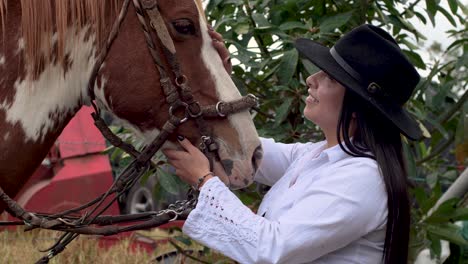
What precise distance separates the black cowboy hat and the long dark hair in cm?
4

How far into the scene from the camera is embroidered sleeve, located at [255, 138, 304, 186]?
234cm

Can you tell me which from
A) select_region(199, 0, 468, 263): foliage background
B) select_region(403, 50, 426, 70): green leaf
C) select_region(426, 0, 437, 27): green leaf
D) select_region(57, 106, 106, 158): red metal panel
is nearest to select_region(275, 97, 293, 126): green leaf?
select_region(199, 0, 468, 263): foliage background

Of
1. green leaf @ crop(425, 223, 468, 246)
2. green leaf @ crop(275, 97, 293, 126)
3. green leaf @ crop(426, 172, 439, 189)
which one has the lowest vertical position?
green leaf @ crop(426, 172, 439, 189)

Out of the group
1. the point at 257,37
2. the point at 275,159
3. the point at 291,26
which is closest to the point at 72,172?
the point at 257,37

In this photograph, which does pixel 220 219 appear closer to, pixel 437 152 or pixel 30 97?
pixel 30 97

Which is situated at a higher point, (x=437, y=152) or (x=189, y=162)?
(x=189, y=162)

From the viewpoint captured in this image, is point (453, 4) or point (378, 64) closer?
point (378, 64)

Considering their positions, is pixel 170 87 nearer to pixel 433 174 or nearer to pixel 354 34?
pixel 354 34

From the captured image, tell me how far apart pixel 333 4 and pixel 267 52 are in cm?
39

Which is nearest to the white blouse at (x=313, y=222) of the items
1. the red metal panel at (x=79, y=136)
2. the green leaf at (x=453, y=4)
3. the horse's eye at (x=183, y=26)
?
the horse's eye at (x=183, y=26)

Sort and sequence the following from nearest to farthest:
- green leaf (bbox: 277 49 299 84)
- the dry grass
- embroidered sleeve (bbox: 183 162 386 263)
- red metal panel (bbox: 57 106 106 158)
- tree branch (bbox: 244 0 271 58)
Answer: embroidered sleeve (bbox: 183 162 386 263)
green leaf (bbox: 277 49 299 84)
tree branch (bbox: 244 0 271 58)
the dry grass
red metal panel (bbox: 57 106 106 158)

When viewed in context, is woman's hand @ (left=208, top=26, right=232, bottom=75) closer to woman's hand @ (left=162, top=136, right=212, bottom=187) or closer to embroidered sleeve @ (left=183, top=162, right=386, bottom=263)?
woman's hand @ (left=162, top=136, right=212, bottom=187)

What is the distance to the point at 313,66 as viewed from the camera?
9.36ft

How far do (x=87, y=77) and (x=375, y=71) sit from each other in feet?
2.75
